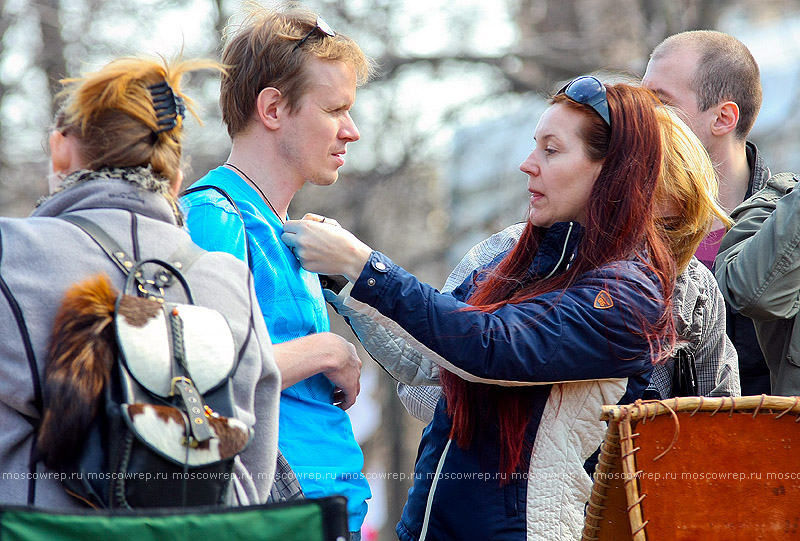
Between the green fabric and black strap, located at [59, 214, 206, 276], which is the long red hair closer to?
the green fabric

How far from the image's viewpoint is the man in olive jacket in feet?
9.83

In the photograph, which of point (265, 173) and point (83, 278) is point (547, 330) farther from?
point (83, 278)

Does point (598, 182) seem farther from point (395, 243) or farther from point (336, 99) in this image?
point (395, 243)

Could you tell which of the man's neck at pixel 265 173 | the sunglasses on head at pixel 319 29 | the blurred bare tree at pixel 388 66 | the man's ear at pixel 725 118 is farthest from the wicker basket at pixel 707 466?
the blurred bare tree at pixel 388 66

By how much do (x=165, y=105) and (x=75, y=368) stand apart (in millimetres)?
636

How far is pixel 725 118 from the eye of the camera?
12.6ft

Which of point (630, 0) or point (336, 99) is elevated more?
point (630, 0)

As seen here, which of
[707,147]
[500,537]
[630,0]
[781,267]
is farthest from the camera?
[630,0]

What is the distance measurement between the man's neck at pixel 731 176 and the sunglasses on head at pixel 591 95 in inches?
46.7

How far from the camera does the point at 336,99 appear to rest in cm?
281

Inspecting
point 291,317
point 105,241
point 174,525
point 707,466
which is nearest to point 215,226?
point 291,317

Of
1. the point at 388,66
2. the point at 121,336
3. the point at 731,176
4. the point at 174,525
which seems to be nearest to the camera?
the point at 174,525

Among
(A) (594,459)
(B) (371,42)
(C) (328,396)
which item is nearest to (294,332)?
(C) (328,396)

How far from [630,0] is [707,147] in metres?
7.37
